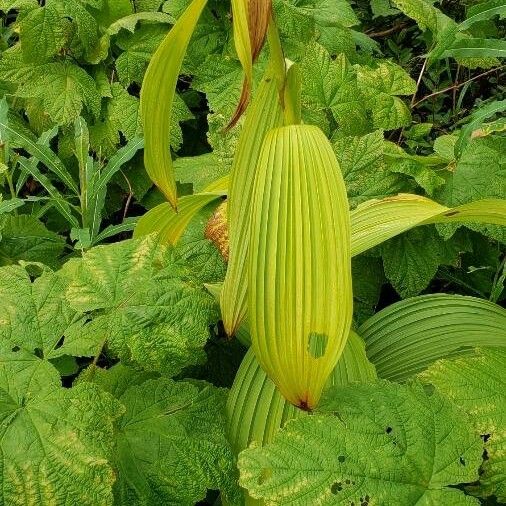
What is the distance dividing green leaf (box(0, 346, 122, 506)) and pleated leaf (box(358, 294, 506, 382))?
2.02ft

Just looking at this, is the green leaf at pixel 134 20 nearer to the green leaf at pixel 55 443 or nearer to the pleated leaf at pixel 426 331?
the pleated leaf at pixel 426 331

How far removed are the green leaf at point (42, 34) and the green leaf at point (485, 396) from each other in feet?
4.64

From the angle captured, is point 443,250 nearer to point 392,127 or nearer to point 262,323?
point 392,127

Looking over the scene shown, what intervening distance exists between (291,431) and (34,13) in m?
1.46

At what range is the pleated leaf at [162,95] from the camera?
1.13m

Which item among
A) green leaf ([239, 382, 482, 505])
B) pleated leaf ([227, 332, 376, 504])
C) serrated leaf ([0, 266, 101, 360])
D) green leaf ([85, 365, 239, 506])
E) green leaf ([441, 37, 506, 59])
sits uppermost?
green leaf ([441, 37, 506, 59])

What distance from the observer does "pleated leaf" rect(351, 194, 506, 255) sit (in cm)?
127

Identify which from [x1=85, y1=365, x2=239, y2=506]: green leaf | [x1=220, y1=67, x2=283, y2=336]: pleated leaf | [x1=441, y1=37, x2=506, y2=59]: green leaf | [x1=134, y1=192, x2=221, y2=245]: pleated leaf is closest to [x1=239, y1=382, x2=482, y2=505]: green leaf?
[x1=85, y1=365, x2=239, y2=506]: green leaf

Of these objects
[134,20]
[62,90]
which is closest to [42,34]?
[62,90]

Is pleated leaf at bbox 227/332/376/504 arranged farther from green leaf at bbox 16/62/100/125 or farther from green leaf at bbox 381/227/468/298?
green leaf at bbox 16/62/100/125

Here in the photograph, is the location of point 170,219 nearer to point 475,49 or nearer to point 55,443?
point 55,443

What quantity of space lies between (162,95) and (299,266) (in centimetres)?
38

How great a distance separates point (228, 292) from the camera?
1.29 metres

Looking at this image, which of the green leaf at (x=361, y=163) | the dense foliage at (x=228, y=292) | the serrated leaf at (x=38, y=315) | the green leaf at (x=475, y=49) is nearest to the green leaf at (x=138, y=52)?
the dense foliage at (x=228, y=292)
